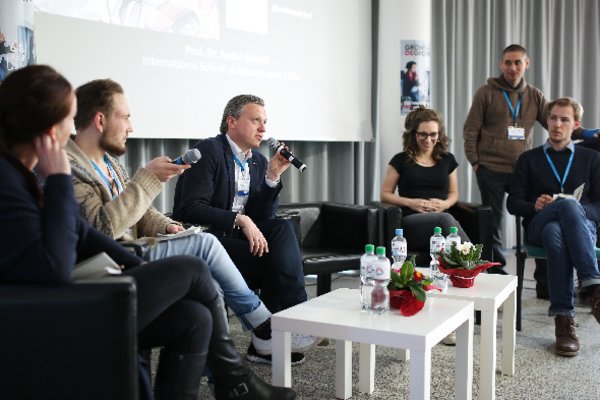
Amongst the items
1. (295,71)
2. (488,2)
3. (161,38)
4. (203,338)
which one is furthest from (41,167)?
(488,2)

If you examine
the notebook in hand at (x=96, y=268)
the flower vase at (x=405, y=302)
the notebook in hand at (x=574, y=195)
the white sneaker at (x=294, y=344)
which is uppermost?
the notebook in hand at (x=574, y=195)

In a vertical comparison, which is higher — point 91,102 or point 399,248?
point 91,102

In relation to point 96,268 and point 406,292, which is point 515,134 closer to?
point 406,292

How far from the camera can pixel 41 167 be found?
1.56 meters

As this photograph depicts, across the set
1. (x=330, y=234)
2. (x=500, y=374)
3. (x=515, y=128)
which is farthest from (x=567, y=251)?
(x=515, y=128)

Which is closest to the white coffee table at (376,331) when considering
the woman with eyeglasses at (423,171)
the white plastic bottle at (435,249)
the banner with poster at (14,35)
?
the white plastic bottle at (435,249)

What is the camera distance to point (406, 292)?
2.23 metres

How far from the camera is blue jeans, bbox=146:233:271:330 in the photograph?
2412mm

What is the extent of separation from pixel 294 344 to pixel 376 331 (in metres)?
0.91

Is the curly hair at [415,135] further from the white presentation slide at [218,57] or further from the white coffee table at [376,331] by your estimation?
the white coffee table at [376,331]

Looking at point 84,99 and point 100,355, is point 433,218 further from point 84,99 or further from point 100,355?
point 100,355

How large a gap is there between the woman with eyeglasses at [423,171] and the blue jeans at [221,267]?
1.45m

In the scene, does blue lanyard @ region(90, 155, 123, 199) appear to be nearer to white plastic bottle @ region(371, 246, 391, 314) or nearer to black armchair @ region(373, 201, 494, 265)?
white plastic bottle @ region(371, 246, 391, 314)

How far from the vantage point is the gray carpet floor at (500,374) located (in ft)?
8.39
